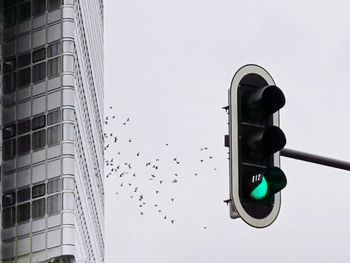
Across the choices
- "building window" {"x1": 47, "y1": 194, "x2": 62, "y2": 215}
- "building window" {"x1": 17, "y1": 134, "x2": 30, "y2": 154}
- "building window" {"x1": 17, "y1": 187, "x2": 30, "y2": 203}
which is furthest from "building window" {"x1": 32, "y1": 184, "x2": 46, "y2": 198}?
"building window" {"x1": 17, "y1": 134, "x2": 30, "y2": 154}

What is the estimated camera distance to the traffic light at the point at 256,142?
13.0m

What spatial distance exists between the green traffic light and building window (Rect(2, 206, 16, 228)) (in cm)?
6751

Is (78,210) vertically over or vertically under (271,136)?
over

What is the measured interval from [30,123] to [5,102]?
8.90ft

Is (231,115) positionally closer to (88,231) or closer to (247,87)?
(247,87)

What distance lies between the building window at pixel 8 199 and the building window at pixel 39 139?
118 inches

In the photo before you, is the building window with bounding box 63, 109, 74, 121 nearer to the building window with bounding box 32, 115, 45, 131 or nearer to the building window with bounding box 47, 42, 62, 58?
the building window with bounding box 32, 115, 45, 131

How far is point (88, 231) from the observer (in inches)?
3558

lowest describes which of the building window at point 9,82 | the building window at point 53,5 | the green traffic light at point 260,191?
the green traffic light at point 260,191

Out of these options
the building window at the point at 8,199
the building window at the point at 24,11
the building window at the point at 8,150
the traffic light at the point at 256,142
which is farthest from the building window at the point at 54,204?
the traffic light at the point at 256,142

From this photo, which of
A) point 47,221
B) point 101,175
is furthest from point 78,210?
point 101,175

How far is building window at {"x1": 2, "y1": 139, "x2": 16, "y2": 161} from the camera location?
81312 millimetres

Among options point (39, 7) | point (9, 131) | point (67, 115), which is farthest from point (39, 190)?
point (39, 7)

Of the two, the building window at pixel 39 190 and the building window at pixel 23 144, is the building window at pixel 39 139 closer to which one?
the building window at pixel 23 144
